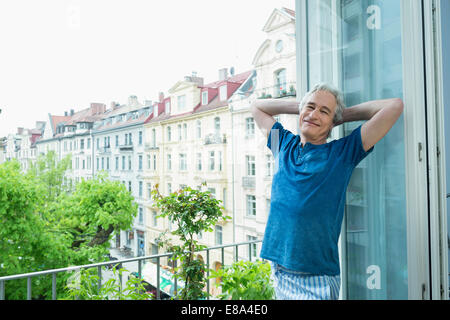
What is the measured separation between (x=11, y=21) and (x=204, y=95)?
1.59 metres

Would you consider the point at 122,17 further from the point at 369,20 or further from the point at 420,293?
the point at 420,293

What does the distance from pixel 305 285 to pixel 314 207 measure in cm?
22

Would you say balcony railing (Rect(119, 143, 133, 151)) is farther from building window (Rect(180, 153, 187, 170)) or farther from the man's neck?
the man's neck

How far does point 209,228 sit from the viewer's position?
1903mm

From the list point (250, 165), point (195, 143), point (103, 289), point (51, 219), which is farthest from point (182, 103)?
point (51, 219)

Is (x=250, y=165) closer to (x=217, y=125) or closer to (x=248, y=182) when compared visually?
(x=248, y=182)

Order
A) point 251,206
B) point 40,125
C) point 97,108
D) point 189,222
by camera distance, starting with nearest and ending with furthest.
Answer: point 189,222
point 251,206
point 40,125
point 97,108

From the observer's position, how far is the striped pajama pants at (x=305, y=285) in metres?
0.87

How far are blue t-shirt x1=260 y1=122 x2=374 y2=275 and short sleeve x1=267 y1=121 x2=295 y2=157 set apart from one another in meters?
0.11

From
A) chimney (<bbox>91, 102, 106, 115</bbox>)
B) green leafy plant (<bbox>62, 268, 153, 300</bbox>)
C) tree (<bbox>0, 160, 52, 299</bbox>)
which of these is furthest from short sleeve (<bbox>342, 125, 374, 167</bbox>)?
tree (<bbox>0, 160, 52, 299</bbox>)

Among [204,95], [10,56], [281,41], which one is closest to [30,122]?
[10,56]

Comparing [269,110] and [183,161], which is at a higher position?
[269,110]

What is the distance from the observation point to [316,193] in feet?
2.83

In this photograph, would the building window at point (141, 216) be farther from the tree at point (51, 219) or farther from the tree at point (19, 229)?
the tree at point (19, 229)
